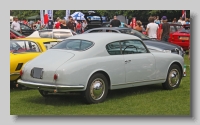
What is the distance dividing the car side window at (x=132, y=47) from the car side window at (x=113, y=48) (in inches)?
4.8

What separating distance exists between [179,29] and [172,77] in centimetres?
1029

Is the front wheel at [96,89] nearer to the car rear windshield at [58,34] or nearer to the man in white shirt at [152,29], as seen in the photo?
the car rear windshield at [58,34]

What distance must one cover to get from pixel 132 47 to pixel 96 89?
60.1 inches

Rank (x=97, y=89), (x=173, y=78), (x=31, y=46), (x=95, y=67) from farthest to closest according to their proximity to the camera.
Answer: (x=31, y=46) < (x=173, y=78) < (x=97, y=89) < (x=95, y=67)

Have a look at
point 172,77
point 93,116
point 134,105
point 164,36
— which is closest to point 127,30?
point 164,36

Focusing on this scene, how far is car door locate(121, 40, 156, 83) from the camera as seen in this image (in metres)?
8.59

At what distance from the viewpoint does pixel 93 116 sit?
23.2 feet

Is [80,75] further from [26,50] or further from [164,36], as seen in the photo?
[164,36]

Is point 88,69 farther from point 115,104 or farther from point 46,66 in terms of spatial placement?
point 115,104

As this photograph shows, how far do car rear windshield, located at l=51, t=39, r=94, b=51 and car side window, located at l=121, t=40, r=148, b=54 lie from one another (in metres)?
0.83

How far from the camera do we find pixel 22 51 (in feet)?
32.5

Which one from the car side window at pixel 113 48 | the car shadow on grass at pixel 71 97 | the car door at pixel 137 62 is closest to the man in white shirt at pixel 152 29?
the car shadow on grass at pixel 71 97

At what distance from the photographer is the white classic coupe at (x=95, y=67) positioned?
25.0 feet

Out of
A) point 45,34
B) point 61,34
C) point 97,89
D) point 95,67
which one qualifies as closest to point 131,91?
point 97,89
